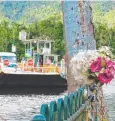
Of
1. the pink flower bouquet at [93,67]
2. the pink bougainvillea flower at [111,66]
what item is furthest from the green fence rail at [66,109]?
the pink bougainvillea flower at [111,66]

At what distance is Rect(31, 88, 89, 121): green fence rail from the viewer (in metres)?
3.34

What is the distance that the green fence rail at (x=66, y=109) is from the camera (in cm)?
334

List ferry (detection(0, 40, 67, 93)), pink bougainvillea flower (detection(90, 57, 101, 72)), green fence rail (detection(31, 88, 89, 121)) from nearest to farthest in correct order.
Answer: green fence rail (detection(31, 88, 89, 121)) → pink bougainvillea flower (detection(90, 57, 101, 72)) → ferry (detection(0, 40, 67, 93))

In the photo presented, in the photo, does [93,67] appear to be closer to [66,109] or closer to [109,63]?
[109,63]

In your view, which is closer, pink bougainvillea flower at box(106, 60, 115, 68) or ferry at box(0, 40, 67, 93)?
pink bougainvillea flower at box(106, 60, 115, 68)

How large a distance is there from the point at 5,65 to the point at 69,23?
33.8 metres

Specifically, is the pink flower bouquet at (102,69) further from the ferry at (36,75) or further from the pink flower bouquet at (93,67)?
the ferry at (36,75)

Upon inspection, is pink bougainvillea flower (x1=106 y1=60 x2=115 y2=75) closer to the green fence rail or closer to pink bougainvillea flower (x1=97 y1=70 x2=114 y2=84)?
pink bougainvillea flower (x1=97 y1=70 x2=114 y2=84)

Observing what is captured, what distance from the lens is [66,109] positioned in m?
4.29

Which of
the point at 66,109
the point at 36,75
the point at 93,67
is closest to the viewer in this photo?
the point at 66,109

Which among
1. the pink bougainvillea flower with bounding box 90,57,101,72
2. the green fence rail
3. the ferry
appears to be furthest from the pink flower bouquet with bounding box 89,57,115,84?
the ferry

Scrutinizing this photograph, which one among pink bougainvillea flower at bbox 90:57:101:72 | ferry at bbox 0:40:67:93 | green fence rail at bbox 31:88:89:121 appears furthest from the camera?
ferry at bbox 0:40:67:93

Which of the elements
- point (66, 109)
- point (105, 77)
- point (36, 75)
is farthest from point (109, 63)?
point (36, 75)

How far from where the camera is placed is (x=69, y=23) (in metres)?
6.27
